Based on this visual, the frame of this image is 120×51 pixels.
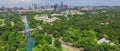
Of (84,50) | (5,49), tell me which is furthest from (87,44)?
(5,49)

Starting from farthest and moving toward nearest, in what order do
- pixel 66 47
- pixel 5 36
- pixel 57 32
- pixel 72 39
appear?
pixel 57 32
pixel 5 36
pixel 72 39
pixel 66 47

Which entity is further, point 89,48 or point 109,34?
point 109,34

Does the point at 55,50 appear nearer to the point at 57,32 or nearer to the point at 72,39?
the point at 72,39

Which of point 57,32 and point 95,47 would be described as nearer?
point 95,47

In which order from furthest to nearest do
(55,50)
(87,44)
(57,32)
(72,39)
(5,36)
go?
(57,32) < (5,36) < (72,39) < (87,44) < (55,50)

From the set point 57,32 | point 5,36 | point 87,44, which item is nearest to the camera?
point 87,44

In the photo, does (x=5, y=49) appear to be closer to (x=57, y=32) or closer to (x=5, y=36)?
(x=5, y=36)

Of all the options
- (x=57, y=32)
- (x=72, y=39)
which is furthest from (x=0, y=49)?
(x=57, y=32)

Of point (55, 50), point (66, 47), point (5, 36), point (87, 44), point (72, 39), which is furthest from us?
point (5, 36)
